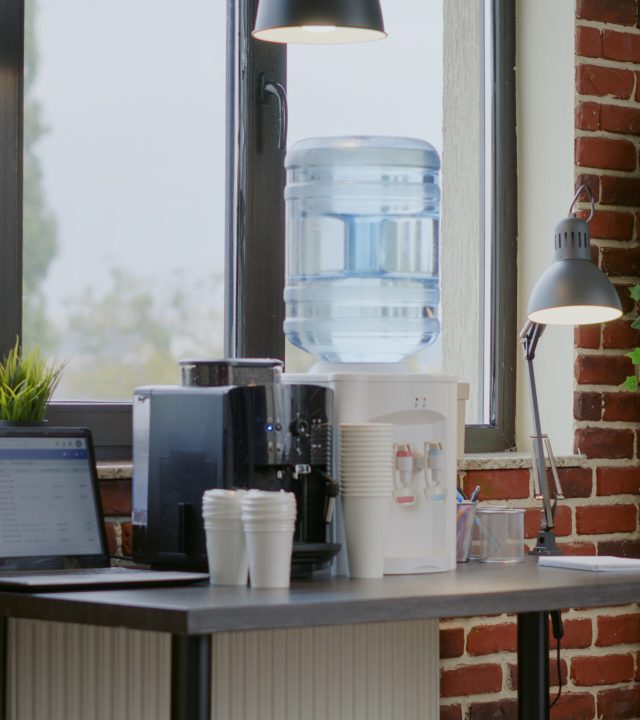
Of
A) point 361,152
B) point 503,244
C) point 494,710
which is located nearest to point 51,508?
point 361,152

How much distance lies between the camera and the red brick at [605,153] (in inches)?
124

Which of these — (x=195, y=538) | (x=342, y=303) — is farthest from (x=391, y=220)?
(x=195, y=538)

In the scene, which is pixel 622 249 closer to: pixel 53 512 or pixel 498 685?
pixel 498 685

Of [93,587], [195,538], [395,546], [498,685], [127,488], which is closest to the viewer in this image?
[93,587]

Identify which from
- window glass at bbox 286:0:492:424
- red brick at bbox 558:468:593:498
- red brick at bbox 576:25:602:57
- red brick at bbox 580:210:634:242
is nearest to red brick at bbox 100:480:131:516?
window glass at bbox 286:0:492:424

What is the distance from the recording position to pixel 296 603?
1858mm

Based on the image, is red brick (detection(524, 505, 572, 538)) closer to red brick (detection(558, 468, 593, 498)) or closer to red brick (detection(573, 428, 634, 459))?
red brick (detection(558, 468, 593, 498))

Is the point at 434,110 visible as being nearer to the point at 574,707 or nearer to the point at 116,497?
the point at 116,497

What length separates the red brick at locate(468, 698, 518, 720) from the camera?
299cm

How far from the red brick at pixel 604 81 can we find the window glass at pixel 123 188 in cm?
86

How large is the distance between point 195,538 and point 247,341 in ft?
2.49

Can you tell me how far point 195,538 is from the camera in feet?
7.27

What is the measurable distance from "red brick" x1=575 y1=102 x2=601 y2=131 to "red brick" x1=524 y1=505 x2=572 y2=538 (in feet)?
2.90

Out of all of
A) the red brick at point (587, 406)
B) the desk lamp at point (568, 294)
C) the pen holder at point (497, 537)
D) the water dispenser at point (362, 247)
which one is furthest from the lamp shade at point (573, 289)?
the red brick at point (587, 406)
